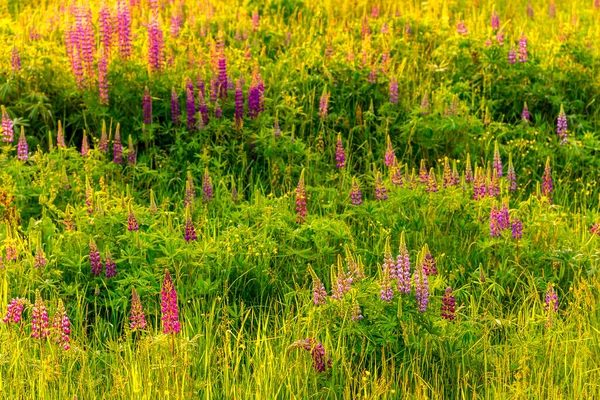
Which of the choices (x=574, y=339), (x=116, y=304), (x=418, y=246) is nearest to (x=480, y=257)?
(x=418, y=246)

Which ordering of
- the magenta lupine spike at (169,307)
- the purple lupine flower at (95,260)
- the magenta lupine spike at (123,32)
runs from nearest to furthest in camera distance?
the magenta lupine spike at (169,307) → the purple lupine flower at (95,260) → the magenta lupine spike at (123,32)

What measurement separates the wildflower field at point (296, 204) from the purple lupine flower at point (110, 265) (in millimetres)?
25

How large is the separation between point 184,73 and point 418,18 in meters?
2.74

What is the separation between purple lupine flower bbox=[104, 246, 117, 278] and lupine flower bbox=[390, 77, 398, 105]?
3216 mm

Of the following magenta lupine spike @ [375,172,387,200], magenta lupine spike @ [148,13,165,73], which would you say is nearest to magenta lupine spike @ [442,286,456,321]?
magenta lupine spike @ [375,172,387,200]

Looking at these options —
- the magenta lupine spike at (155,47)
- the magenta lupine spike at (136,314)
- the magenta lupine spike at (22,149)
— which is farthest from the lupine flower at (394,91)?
the magenta lupine spike at (136,314)

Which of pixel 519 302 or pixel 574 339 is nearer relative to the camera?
pixel 574 339

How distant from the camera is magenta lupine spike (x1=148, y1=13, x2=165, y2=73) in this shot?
7574 millimetres

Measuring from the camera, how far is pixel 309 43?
8414 mm

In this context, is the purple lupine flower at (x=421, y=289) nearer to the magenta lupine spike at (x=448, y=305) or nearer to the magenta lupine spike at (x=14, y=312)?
the magenta lupine spike at (x=448, y=305)

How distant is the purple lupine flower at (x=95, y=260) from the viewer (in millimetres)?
5270

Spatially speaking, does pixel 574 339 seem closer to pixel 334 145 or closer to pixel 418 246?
pixel 418 246

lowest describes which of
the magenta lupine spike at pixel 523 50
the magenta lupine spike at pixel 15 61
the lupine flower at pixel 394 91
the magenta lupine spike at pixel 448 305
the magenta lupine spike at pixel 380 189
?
the magenta lupine spike at pixel 448 305

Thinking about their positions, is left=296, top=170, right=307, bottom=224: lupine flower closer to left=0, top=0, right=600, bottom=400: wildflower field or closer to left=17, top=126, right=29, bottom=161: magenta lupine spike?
left=0, top=0, right=600, bottom=400: wildflower field
